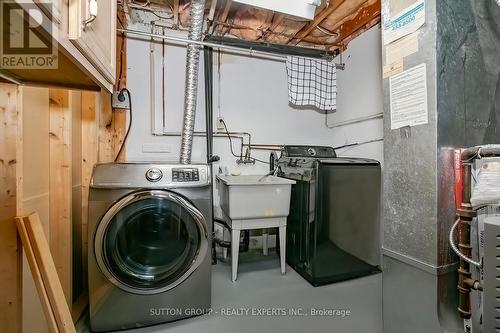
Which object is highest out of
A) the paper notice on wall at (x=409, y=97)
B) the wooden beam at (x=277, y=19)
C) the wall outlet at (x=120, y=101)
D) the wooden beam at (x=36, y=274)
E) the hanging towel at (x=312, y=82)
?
the wooden beam at (x=277, y=19)

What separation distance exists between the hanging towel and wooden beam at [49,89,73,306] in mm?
2029

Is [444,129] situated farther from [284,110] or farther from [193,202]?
[284,110]

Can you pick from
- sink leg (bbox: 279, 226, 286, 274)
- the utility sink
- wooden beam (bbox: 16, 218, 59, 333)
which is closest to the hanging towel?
the utility sink

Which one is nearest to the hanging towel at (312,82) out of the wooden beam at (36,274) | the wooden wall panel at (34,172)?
the wooden wall panel at (34,172)

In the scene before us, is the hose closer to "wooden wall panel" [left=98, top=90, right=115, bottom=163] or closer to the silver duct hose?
the silver duct hose

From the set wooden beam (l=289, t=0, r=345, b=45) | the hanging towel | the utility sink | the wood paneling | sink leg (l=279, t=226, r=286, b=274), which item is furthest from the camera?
the hanging towel

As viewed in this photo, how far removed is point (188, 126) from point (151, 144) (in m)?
0.50

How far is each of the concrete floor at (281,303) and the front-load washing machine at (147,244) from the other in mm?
136

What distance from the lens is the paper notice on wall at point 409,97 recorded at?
3.43 feet

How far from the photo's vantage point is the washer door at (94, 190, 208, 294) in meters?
1.38

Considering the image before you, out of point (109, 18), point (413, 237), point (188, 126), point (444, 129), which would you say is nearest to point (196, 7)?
point (188, 126)

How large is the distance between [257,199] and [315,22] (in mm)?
1891

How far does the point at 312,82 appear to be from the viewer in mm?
2738

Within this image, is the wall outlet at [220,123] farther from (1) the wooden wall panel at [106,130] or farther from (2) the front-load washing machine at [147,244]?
(2) the front-load washing machine at [147,244]
